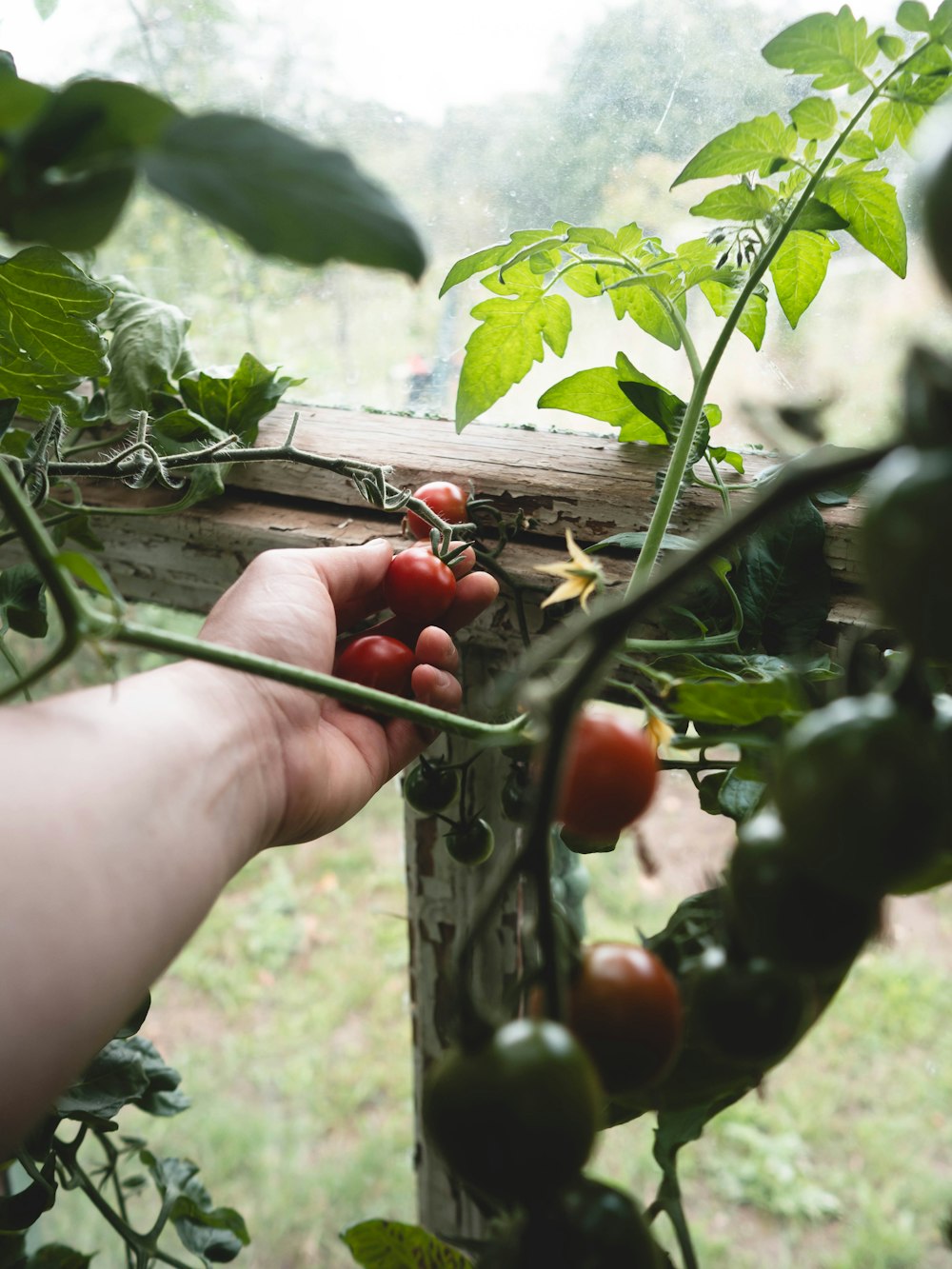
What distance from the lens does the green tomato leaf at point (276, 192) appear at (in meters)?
0.19

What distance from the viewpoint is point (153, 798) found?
0.42 m

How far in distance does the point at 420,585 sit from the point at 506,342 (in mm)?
185

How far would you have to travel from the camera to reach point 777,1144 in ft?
3.50

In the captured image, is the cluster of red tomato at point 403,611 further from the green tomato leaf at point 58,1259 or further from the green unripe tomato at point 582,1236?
the green tomato leaf at point 58,1259

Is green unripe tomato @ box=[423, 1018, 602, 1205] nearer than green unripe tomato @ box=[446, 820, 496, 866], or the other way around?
green unripe tomato @ box=[423, 1018, 602, 1205]

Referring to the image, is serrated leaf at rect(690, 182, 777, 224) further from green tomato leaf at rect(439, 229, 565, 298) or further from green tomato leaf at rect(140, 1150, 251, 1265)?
green tomato leaf at rect(140, 1150, 251, 1265)

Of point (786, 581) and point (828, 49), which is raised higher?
point (828, 49)

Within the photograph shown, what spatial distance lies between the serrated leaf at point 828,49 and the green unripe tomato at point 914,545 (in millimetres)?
405

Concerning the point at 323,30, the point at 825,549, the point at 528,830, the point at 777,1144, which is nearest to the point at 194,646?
the point at 528,830

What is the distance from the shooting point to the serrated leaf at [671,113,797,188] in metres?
0.52

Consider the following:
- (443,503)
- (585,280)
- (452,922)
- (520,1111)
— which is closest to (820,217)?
(585,280)

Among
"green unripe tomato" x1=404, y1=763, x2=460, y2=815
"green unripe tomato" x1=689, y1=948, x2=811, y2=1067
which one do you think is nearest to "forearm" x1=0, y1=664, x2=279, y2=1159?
"green unripe tomato" x1=404, y1=763, x2=460, y2=815

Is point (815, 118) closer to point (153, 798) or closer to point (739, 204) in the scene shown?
point (739, 204)

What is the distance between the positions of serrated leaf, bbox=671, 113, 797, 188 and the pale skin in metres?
0.28
